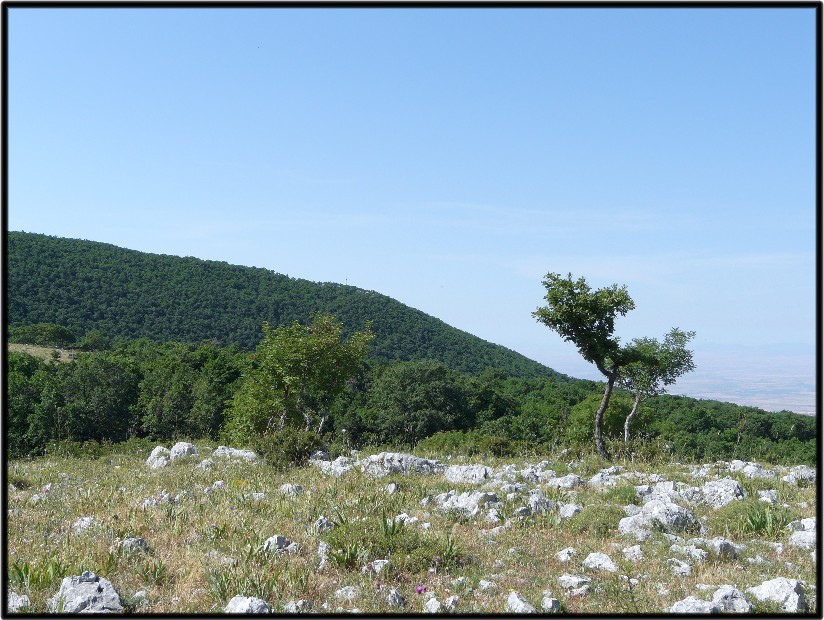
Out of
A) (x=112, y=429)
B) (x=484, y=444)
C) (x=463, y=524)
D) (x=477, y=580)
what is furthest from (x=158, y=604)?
(x=112, y=429)

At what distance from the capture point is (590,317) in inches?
777

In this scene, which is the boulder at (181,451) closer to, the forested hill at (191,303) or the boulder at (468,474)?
the boulder at (468,474)

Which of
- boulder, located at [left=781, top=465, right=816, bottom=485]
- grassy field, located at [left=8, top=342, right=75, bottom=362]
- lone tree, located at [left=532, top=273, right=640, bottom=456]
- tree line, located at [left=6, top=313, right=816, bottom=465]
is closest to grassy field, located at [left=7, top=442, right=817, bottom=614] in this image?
boulder, located at [left=781, top=465, right=816, bottom=485]

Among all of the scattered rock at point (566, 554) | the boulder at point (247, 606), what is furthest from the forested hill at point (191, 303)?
the boulder at point (247, 606)

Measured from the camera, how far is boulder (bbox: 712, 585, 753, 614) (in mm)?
5410

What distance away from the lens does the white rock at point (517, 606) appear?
545 cm

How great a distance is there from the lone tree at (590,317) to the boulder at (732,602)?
14394 mm

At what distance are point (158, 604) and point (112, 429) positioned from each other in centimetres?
5905

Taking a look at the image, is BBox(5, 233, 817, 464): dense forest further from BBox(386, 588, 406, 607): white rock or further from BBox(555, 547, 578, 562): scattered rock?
BBox(555, 547, 578, 562): scattered rock

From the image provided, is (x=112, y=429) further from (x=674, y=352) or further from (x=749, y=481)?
(x=749, y=481)

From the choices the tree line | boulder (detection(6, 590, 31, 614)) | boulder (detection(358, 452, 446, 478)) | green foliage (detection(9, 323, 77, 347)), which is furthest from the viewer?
green foliage (detection(9, 323, 77, 347))

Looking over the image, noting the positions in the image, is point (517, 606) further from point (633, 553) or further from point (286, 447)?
point (286, 447)

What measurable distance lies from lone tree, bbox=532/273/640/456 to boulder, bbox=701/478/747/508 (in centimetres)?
905

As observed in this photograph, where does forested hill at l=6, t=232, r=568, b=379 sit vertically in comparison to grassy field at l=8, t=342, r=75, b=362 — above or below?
above
